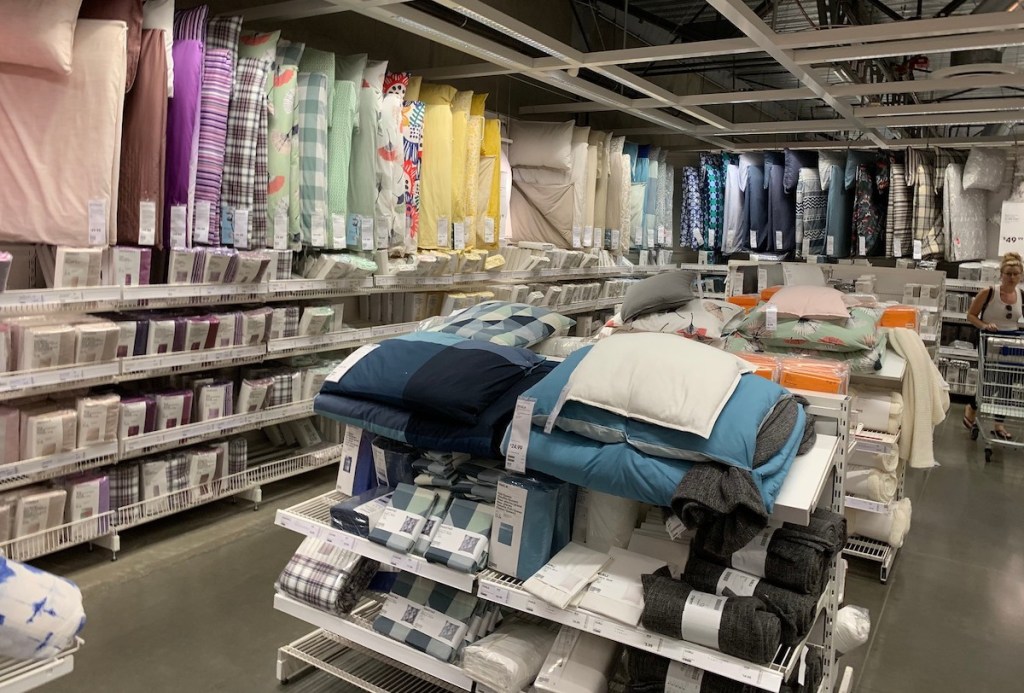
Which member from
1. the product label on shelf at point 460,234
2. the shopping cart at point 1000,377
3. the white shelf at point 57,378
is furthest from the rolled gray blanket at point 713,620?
the shopping cart at point 1000,377

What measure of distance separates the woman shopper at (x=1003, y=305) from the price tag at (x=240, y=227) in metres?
5.85

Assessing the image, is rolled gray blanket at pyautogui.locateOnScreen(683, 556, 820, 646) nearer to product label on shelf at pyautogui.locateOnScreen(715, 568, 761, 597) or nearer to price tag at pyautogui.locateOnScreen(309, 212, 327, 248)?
product label on shelf at pyautogui.locateOnScreen(715, 568, 761, 597)

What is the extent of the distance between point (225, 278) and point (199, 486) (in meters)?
1.11

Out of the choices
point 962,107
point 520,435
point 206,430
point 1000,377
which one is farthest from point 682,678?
point 1000,377

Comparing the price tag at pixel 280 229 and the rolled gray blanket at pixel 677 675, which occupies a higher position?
the price tag at pixel 280 229

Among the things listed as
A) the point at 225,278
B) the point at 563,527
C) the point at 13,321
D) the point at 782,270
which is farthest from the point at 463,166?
the point at 563,527

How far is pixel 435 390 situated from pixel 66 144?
7.37ft

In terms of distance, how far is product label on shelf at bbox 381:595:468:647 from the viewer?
92.0 inches

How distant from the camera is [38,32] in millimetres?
3121

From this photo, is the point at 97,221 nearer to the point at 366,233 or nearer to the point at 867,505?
the point at 366,233

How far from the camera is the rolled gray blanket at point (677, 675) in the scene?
76.4 inches

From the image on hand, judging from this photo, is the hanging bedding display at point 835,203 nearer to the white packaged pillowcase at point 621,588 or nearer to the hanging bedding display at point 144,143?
the hanging bedding display at point 144,143

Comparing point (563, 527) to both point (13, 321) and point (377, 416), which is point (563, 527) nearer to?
point (377, 416)

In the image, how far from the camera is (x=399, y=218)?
4.96m
